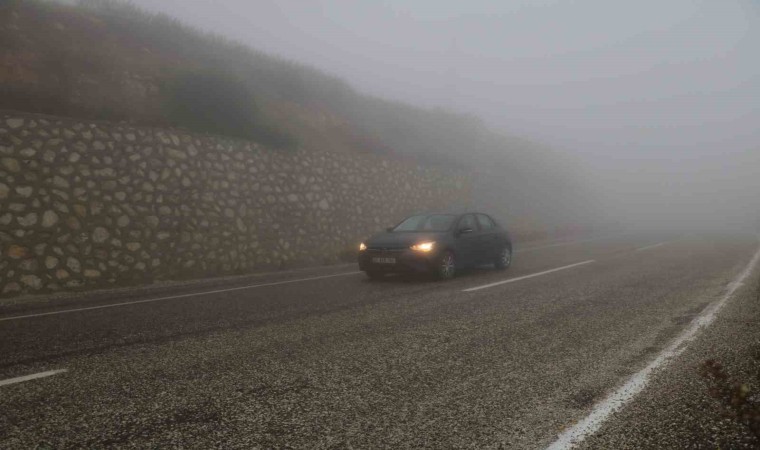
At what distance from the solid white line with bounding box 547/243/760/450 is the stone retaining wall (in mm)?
9671

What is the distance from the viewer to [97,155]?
10695mm

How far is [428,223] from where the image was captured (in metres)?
10.3

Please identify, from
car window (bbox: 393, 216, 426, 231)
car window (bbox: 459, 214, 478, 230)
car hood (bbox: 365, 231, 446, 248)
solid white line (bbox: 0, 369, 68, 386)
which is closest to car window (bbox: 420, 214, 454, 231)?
car window (bbox: 393, 216, 426, 231)

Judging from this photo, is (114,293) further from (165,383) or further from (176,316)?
(165,383)

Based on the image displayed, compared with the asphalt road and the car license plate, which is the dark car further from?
the asphalt road

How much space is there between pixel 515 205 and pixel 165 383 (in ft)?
93.9

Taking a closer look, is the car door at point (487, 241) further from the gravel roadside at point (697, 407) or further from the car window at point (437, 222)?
the gravel roadside at point (697, 407)

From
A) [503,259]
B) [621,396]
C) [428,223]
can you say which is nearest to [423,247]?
[428,223]

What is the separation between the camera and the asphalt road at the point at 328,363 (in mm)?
2785

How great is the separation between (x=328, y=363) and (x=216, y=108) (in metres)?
12.3

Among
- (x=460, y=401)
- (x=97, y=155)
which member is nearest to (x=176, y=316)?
(x=460, y=401)

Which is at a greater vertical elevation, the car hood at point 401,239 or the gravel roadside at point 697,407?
the car hood at point 401,239

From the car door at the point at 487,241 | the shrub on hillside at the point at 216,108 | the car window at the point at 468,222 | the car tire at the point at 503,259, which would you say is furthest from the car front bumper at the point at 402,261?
the shrub on hillside at the point at 216,108

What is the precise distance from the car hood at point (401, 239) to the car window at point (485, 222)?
1890mm
